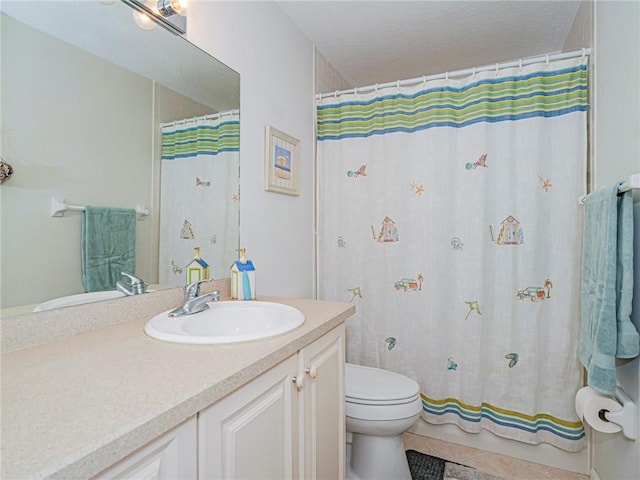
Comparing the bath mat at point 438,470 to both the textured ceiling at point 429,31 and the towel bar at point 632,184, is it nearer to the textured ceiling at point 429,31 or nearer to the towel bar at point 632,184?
the towel bar at point 632,184

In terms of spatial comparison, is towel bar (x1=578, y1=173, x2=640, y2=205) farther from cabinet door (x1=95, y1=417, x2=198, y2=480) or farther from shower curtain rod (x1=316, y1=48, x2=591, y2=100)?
cabinet door (x1=95, y1=417, x2=198, y2=480)

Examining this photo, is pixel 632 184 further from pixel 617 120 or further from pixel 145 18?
pixel 145 18

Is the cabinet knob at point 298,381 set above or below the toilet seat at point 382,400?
above

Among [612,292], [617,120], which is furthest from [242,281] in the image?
[617,120]

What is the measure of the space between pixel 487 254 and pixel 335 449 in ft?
4.06

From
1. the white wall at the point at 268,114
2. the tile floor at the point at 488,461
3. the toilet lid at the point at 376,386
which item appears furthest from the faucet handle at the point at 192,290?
the tile floor at the point at 488,461

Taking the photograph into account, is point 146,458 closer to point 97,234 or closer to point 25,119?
point 97,234

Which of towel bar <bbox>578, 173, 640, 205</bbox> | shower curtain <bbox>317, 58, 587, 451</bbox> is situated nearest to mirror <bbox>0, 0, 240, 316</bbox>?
shower curtain <bbox>317, 58, 587, 451</bbox>

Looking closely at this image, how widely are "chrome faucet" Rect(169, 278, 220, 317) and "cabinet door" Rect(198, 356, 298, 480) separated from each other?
395mm

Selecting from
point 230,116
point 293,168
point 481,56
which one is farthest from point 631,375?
point 481,56

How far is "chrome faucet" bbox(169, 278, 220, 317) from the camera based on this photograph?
3.76 feet

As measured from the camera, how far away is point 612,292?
1223 mm

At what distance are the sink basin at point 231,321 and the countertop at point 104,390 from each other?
0.13 feet

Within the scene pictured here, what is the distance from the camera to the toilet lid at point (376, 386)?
159 cm
